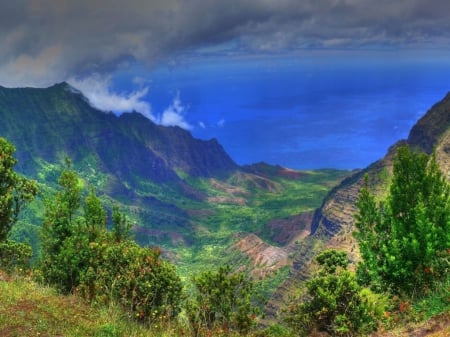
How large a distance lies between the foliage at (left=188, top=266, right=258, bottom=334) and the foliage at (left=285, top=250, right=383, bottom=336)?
277 cm

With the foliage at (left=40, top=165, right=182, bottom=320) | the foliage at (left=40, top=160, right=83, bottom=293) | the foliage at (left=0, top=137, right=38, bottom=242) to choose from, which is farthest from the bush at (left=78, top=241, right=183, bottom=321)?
the foliage at (left=0, top=137, right=38, bottom=242)

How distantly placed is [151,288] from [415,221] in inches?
673

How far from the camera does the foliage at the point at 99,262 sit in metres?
24.5

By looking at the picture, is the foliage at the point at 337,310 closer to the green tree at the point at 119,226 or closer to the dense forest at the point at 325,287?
the dense forest at the point at 325,287

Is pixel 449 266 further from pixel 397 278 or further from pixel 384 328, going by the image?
pixel 384 328

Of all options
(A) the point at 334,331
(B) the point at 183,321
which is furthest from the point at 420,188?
(B) the point at 183,321

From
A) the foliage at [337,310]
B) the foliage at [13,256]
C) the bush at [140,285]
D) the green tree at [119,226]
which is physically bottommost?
the foliage at [337,310]

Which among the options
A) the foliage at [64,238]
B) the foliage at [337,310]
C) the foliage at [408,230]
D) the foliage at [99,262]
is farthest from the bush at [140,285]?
the foliage at [408,230]

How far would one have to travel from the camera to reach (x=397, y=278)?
27.7 meters

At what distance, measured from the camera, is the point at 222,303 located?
Answer: 78.8 ft

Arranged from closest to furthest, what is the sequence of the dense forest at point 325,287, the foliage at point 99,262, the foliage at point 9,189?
the dense forest at point 325,287, the foliage at point 99,262, the foliage at point 9,189

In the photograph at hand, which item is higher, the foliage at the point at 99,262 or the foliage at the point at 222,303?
the foliage at the point at 99,262

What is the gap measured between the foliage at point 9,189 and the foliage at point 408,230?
98.3ft

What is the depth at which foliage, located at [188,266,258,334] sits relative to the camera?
75.3 feet
